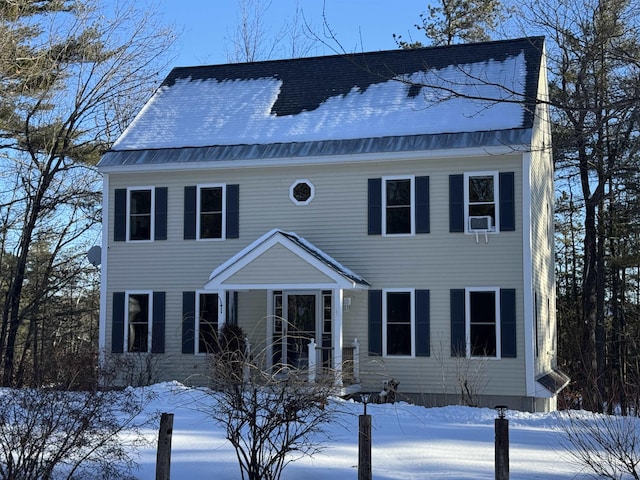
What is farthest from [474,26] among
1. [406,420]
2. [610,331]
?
[406,420]

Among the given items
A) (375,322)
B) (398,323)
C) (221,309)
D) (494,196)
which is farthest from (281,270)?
(494,196)

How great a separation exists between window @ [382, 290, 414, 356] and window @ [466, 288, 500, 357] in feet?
4.22

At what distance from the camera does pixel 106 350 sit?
19.5 meters

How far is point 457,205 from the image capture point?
17953mm

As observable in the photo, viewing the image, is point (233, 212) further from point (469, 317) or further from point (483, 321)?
point (483, 321)

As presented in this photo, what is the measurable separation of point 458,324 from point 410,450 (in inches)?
300

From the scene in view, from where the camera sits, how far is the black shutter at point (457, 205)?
1791cm

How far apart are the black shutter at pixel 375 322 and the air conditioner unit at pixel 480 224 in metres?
2.57

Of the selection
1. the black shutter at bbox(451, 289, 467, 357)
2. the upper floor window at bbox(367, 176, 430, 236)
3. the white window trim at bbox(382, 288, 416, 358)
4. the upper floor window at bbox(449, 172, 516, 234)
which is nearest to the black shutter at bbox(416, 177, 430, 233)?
the upper floor window at bbox(367, 176, 430, 236)

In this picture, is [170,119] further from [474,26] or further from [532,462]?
[474,26]

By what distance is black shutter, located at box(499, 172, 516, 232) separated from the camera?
57.7 feet

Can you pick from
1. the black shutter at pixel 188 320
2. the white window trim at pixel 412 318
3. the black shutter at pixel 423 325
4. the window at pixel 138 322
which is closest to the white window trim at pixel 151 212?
the window at pixel 138 322

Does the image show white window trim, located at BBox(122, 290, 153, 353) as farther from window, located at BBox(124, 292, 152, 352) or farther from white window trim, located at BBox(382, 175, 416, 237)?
white window trim, located at BBox(382, 175, 416, 237)

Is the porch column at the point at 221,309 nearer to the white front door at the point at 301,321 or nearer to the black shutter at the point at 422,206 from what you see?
the white front door at the point at 301,321
